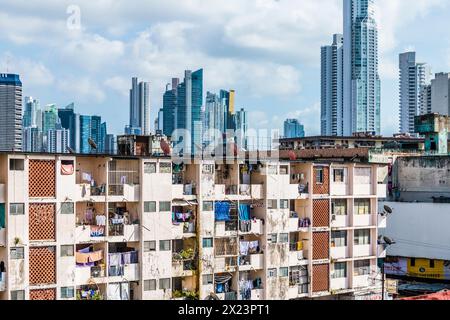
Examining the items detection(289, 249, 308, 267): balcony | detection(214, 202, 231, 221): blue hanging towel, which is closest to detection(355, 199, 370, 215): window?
detection(289, 249, 308, 267): balcony

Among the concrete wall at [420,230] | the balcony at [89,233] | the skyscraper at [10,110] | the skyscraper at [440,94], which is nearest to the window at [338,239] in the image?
the concrete wall at [420,230]

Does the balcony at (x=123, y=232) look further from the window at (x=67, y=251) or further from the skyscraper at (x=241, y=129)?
the skyscraper at (x=241, y=129)

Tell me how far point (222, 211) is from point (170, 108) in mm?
4468

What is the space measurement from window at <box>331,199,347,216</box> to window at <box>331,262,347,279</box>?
0.75 m

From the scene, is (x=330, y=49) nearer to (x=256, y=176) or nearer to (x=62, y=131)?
(x=62, y=131)

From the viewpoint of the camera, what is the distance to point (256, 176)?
9.30 m

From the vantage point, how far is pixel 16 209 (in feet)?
23.4

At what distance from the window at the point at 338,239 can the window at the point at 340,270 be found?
0.28 meters

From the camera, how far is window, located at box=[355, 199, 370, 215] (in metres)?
10.2

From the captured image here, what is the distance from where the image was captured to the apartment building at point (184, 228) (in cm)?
730

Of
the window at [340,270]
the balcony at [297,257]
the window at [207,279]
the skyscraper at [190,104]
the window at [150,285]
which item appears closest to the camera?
the window at [150,285]

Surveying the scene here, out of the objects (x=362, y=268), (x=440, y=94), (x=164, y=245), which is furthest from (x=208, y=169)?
(x=440, y=94)

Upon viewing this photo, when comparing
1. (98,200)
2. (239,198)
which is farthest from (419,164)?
(98,200)

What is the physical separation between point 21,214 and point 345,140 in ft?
45.3
